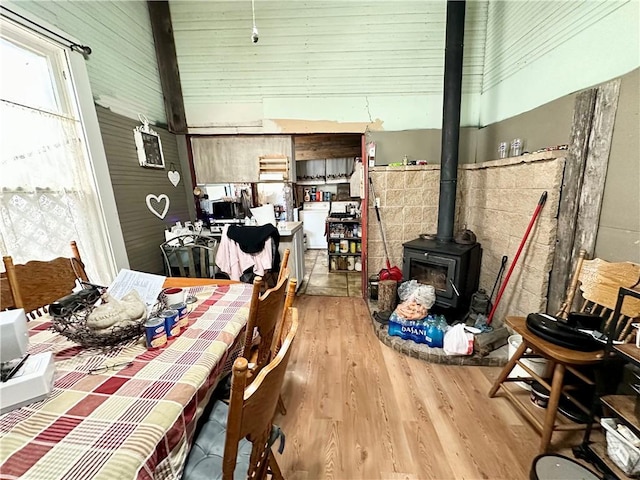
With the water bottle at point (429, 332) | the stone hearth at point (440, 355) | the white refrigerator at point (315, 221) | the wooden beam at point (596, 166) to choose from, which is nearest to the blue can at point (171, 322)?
the stone hearth at point (440, 355)

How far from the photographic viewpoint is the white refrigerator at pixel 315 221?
18.1 feet

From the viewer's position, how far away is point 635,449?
3.44 ft

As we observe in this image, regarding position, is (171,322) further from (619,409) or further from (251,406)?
(619,409)

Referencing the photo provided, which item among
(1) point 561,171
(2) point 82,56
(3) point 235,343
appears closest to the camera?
(3) point 235,343

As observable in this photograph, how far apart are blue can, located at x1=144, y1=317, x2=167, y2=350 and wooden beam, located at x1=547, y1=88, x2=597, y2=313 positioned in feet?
7.99

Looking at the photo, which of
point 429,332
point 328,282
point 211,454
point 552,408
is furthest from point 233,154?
point 552,408

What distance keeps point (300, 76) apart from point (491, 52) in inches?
78.1

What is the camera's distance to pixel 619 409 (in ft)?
3.60

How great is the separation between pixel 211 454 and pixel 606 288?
2.10m

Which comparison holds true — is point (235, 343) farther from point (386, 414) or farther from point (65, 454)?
point (386, 414)

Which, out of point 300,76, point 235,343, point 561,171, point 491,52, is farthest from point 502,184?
point 235,343

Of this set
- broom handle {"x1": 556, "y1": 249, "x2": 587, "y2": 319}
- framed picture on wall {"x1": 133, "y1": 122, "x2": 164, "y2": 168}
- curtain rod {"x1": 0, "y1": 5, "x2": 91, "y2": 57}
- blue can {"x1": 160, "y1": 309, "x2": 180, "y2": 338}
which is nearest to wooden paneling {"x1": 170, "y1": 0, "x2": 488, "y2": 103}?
framed picture on wall {"x1": 133, "y1": 122, "x2": 164, "y2": 168}

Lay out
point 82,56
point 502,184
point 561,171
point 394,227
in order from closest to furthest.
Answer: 1. point 561,171
2. point 82,56
3. point 502,184
4. point 394,227

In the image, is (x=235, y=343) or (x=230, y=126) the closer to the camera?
(x=235, y=343)
